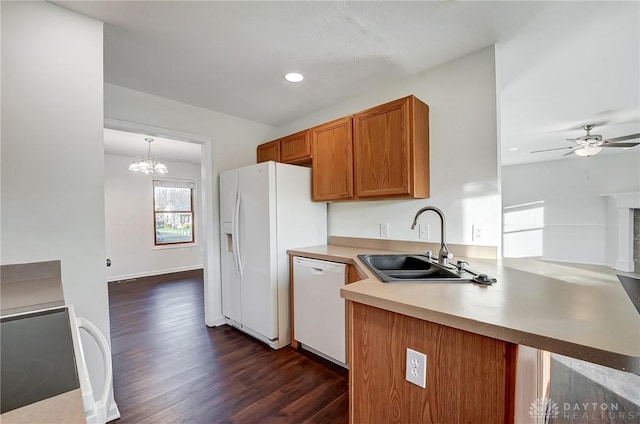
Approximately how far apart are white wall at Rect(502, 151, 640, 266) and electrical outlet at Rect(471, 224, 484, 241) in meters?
5.94

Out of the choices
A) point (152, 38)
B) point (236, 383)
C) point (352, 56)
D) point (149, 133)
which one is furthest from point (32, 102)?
point (236, 383)

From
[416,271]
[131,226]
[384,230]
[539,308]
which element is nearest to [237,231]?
[384,230]

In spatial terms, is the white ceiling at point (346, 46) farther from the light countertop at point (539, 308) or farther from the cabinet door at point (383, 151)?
the light countertop at point (539, 308)

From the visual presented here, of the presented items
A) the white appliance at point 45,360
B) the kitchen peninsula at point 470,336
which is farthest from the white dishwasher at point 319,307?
the white appliance at point 45,360

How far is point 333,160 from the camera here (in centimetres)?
257

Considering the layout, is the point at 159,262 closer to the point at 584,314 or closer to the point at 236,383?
the point at 236,383

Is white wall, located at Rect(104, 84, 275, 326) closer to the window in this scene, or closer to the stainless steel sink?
the stainless steel sink

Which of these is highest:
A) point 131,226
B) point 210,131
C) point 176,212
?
point 210,131

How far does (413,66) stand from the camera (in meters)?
2.18

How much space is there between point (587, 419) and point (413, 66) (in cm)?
261

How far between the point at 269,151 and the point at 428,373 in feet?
9.39

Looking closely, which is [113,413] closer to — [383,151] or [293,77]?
[383,151]

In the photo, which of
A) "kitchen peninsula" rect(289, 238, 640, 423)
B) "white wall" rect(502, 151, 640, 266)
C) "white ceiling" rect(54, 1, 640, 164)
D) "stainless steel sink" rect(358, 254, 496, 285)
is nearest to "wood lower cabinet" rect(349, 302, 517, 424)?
"kitchen peninsula" rect(289, 238, 640, 423)

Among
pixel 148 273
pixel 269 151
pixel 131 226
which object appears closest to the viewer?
pixel 269 151
